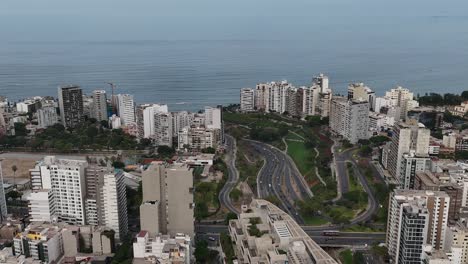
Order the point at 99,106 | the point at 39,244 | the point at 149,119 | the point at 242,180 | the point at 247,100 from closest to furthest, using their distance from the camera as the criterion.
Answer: the point at 39,244 → the point at 242,180 → the point at 149,119 → the point at 99,106 → the point at 247,100

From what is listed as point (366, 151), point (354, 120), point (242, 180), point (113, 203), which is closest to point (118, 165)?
point (242, 180)

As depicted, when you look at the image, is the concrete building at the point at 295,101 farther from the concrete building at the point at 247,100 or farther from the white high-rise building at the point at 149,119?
the white high-rise building at the point at 149,119

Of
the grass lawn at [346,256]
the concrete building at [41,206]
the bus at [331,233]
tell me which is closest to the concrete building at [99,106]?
the concrete building at [41,206]

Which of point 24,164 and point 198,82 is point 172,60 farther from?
point 24,164

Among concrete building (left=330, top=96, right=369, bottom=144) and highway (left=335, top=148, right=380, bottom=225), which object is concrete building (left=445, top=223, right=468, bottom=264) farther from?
concrete building (left=330, top=96, right=369, bottom=144)

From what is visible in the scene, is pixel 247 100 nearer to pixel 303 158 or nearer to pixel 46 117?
pixel 303 158

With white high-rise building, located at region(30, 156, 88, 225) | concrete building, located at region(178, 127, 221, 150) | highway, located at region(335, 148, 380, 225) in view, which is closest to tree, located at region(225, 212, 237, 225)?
highway, located at region(335, 148, 380, 225)
